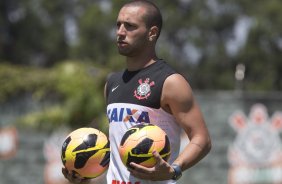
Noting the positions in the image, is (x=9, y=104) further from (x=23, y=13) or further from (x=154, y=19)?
(x=23, y=13)

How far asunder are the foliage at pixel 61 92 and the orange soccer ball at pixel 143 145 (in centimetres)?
961

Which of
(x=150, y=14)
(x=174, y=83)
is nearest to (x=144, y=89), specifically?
(x=174, y=83)

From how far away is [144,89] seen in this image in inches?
204

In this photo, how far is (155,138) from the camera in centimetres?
483

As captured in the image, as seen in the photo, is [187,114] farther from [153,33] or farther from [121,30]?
[121,30]

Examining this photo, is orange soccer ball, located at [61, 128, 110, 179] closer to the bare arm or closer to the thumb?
the bare arm

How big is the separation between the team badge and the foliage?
9.33 metres

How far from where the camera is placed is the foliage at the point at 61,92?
48.9 feet

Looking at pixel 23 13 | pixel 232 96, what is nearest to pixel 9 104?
pixel 232 96

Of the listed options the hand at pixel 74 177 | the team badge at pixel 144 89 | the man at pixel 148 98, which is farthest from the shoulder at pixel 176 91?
the hand at pixel 74 177

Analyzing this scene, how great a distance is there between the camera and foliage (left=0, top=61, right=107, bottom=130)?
14906 millimetres

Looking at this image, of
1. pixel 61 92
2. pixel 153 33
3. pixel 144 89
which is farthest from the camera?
pixel 61 92

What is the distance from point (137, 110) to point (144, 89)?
0.47 feet

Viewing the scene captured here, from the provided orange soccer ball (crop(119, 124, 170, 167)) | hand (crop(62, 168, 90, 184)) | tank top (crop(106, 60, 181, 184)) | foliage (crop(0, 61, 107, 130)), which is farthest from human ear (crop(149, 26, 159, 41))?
foliage (crop(0, 61, 107, 130))
